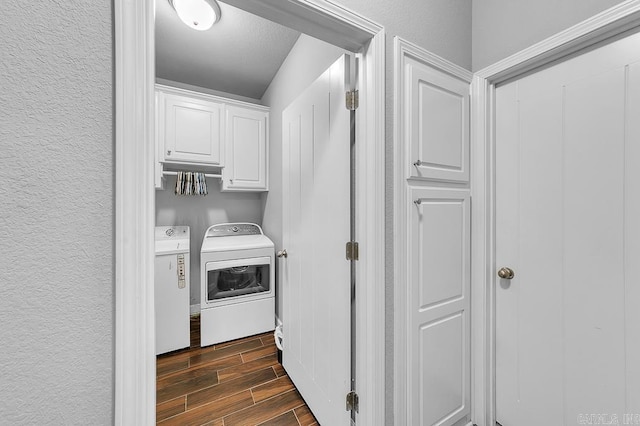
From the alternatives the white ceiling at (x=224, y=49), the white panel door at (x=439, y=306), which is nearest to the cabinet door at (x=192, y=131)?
the white ceiling at (x=224, y=49)

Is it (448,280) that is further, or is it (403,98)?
(448,280)

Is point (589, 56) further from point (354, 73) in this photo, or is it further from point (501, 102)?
point (354, 73)

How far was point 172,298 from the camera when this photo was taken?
213 cm

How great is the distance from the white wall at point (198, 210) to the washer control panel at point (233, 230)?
5.4 inches

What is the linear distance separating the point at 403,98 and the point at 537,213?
844mm

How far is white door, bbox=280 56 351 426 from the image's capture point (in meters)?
1.17

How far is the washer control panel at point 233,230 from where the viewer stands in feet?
9.12

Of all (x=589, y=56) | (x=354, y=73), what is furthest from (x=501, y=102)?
(x=354, y=73)

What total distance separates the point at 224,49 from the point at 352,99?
68.2 inches

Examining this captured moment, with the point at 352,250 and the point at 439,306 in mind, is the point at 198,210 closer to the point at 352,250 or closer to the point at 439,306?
the point at 352,250

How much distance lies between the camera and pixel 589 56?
100cm

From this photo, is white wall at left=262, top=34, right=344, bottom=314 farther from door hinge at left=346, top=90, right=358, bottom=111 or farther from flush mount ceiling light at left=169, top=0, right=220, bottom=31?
flush mount ceiling light at left=169, top=0, right=220, bottom=31

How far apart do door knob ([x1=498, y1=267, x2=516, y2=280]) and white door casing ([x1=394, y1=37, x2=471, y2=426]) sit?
0.52 ft
